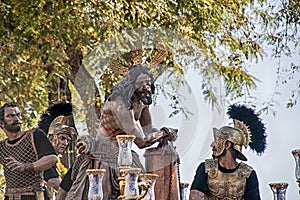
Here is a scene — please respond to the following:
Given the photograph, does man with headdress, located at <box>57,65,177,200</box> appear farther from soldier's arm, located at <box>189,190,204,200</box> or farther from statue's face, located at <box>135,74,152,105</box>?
soldier's arm, located at <box>189,190,204,200</box>

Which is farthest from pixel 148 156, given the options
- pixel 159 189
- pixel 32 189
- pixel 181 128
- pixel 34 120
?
pixel 34 120

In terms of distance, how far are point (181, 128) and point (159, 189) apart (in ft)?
12.5

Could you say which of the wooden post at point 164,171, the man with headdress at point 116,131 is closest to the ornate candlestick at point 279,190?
the wooden post at point 164,171

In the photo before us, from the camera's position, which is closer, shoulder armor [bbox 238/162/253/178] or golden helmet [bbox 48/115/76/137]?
shoulder armor [bbox 238/162/253/178]

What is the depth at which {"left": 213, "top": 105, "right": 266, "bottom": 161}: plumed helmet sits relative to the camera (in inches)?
501

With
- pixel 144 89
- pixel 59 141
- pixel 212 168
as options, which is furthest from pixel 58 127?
pixel 212 168

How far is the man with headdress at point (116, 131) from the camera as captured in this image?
1207 centimetres

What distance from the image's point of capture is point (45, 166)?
484 inches

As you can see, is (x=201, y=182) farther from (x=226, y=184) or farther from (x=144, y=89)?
(x=144, y=89)

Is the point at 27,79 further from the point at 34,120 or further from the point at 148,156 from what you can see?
the point at 148,156

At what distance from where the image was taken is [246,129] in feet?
42.2

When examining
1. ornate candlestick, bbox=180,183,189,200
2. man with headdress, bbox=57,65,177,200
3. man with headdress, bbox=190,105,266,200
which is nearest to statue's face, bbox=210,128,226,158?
man with headdress, bbox=190,105,266,200

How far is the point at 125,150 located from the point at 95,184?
363mm

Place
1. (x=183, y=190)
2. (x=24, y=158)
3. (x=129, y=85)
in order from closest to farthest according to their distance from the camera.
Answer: (x=129, y=85) < (x=24, y=158) < (x=183, y=190)
